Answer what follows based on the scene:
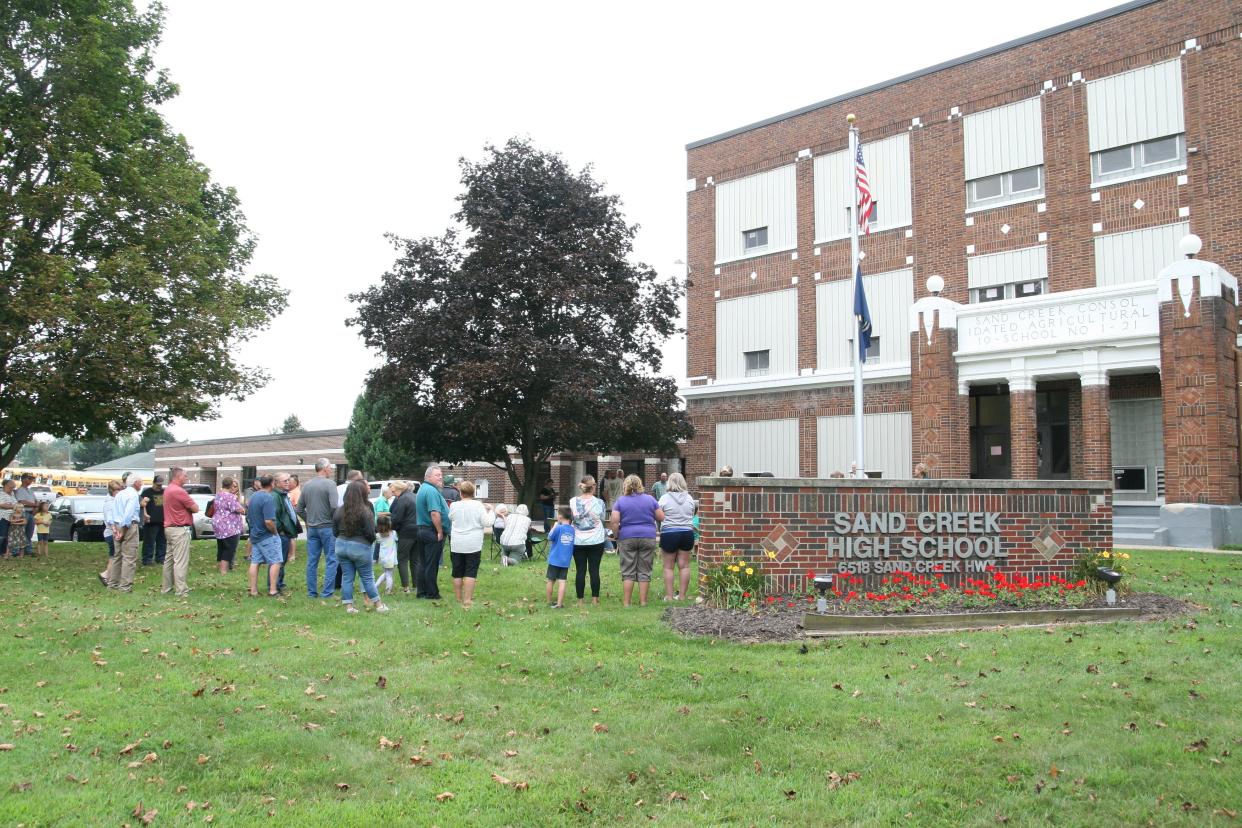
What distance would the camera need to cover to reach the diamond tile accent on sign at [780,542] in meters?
11.5

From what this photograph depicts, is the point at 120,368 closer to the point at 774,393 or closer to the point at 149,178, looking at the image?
the point at 149,178

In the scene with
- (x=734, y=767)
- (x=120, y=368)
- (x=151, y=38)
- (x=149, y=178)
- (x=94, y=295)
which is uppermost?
(x=151, y=38)

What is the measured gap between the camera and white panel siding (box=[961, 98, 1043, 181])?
26.2 meters

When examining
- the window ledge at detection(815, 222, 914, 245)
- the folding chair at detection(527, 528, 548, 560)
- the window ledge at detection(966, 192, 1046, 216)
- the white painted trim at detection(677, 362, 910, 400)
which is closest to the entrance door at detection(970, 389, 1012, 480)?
the white painted trim at detection(677, 362, 910, 400)

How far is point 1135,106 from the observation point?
80.1ft

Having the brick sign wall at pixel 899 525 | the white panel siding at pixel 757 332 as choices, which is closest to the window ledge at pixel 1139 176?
the white panel siding at pixel 757 332

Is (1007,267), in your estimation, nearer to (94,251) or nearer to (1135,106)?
(1135,106)

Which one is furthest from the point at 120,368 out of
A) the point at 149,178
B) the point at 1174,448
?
the point at 1174,448

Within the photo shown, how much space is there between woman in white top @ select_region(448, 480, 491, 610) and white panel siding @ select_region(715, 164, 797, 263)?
71.5 feet

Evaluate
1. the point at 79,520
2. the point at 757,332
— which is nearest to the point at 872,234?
the point at 757,332

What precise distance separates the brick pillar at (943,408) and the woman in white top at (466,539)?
1592 centimetres

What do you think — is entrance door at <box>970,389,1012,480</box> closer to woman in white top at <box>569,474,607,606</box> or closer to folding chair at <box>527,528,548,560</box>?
folding chair at <box>527,528,548,560</box>

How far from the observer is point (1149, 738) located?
19.7ft

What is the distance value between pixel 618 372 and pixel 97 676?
69.6 ft
